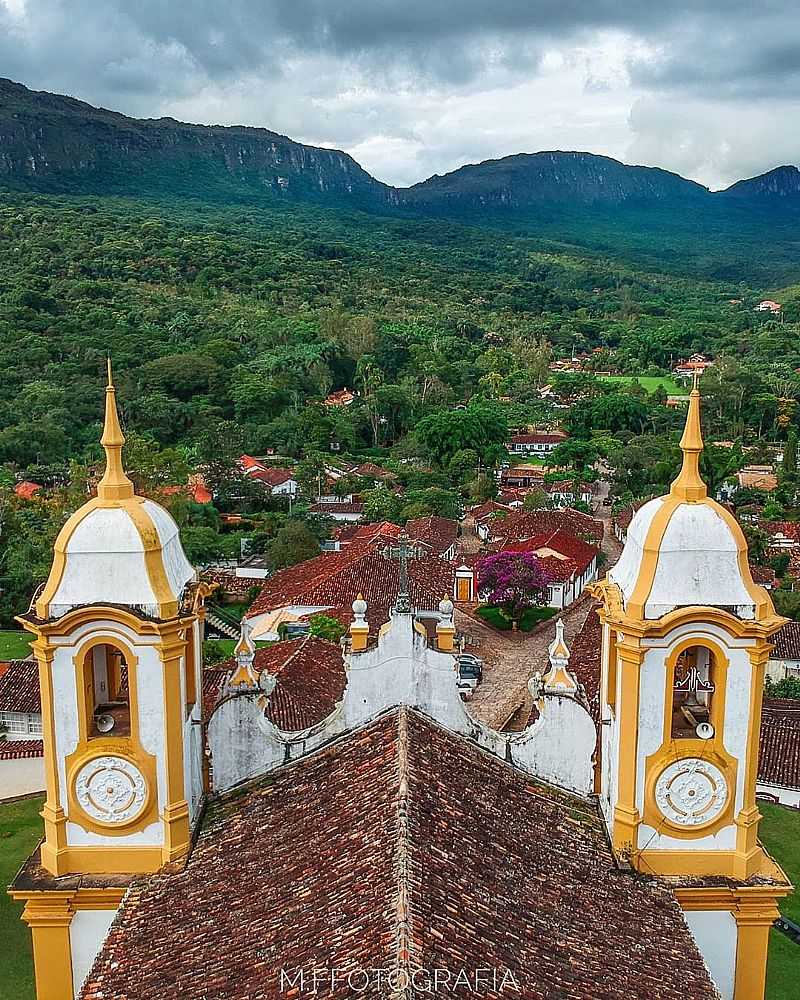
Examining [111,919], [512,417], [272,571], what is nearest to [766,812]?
[111,919]

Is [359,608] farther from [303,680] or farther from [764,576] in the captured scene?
[764,576]

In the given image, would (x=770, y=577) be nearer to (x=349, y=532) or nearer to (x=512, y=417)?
(x=349, y=532)

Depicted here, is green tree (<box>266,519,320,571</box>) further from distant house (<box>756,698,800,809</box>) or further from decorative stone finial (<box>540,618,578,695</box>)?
decorative stone finial (<box>540,618,578,695</box>)

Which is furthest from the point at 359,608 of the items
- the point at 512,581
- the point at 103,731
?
the point at 512,581

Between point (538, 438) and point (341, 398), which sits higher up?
point (341, 398)

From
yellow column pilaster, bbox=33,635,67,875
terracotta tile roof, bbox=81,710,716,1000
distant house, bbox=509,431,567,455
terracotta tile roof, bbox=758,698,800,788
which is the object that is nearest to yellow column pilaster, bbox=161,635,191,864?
terracotta tile roof, bbox=81,710,716,1000

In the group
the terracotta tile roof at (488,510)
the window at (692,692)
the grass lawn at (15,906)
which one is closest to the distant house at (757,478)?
the terracotta tile roof at (488,510)
